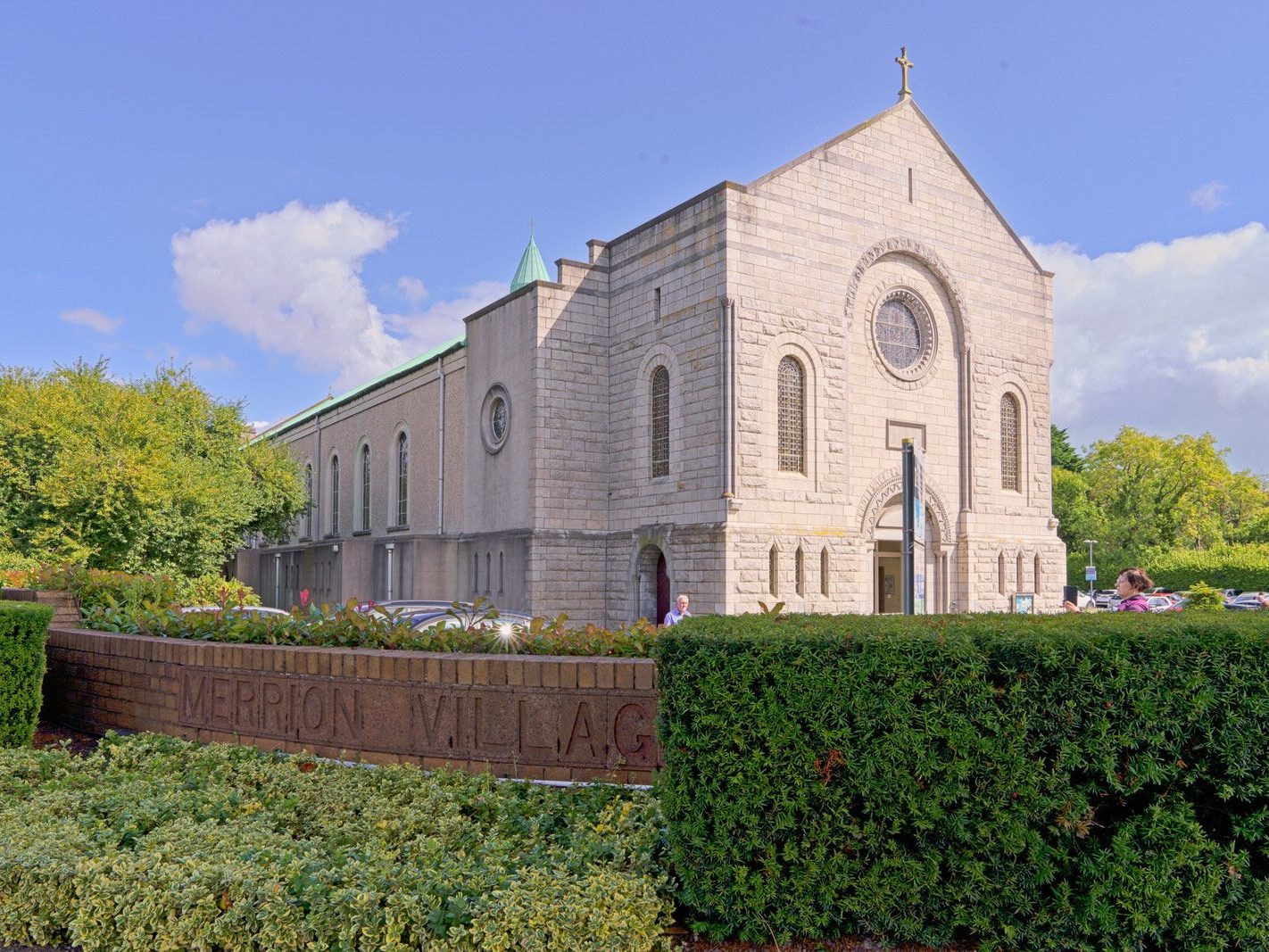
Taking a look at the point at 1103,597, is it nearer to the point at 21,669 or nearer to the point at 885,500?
the point at 885,500

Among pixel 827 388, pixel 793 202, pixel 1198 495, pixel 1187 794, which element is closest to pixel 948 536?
pixel 827 388

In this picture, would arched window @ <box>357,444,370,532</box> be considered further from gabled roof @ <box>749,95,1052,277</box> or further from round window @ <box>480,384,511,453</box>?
gabled roof @ <box>749,95,1052,277</box>

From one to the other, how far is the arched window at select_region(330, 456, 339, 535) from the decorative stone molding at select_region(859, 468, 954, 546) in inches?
1064

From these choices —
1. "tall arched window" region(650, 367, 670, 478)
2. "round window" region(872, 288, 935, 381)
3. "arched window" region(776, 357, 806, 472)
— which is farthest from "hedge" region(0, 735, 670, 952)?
"round window" region(872, 288, 935, 381)

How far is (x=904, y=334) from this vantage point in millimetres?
28594

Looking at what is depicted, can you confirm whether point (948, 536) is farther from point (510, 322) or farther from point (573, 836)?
point (573, 836)

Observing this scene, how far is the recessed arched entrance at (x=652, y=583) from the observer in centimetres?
2698

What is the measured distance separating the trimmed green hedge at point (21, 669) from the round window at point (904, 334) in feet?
75.7

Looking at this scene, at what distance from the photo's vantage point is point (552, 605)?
27438 millimetres

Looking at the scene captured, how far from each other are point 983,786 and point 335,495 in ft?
146

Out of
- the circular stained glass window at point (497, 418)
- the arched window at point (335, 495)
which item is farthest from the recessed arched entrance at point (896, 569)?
A: the arched window at point (335, 495)

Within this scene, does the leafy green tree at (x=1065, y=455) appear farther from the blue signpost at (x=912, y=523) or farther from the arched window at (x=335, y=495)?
the blue signpost at (x=912, y=523)

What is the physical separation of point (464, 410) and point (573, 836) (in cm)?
Result: 2830

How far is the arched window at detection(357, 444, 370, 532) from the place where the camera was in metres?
42.2
